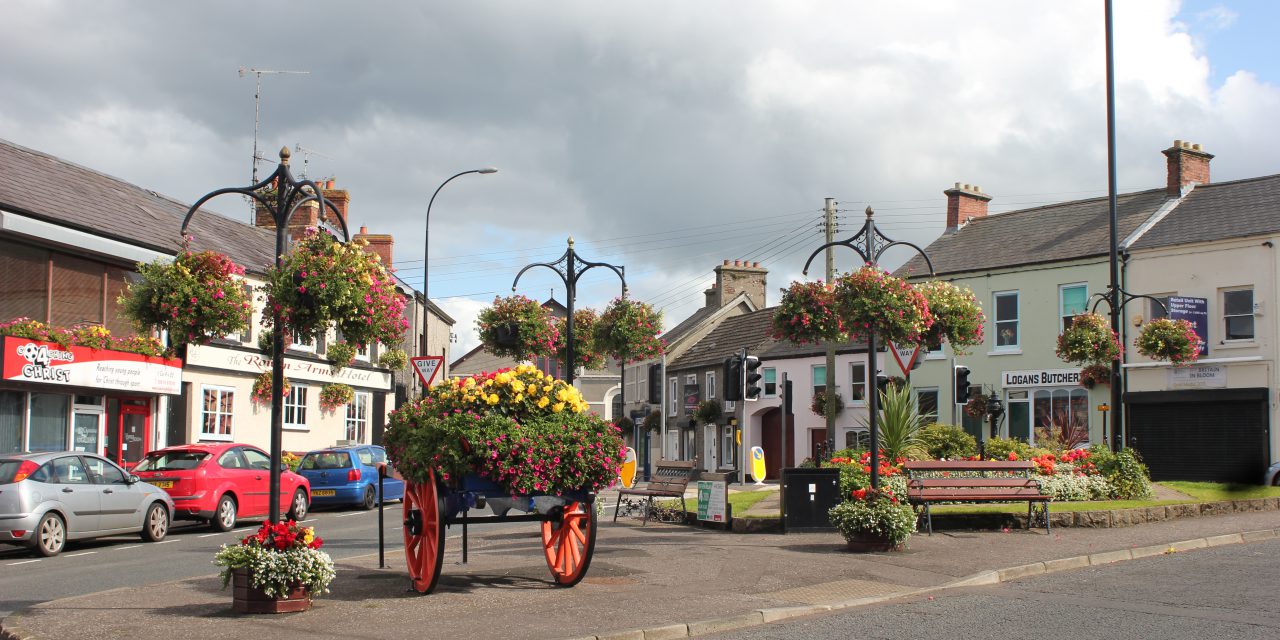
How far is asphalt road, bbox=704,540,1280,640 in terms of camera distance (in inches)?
328

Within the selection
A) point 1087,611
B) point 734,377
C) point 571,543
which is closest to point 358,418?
point 734,377

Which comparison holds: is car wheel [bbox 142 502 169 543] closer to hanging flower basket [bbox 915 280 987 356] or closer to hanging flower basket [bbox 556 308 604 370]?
hanging flower basket [bbox 556 308 604 370]

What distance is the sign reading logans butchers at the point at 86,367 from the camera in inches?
862

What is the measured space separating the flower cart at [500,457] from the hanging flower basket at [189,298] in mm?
1869

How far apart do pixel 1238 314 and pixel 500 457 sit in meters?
27.2

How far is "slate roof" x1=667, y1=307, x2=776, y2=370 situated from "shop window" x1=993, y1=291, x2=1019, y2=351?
41.9ft

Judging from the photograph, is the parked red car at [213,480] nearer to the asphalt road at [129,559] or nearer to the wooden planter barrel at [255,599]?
→ the asphalt road at [129,559]

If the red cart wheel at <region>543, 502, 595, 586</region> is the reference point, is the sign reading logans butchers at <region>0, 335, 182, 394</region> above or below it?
above

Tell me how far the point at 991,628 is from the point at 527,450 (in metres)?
4.05

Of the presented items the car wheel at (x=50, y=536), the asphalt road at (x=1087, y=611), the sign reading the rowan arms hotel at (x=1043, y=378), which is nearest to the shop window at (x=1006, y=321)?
the sign reading the rowan arms hotel at (x=1043, y=378)

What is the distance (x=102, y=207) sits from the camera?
89.5ft

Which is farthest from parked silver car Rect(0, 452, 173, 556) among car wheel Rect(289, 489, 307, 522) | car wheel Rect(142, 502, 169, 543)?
car wheel Rect(289, 489, 307, 522)

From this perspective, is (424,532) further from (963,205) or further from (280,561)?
(963,205)

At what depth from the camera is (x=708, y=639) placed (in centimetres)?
846
